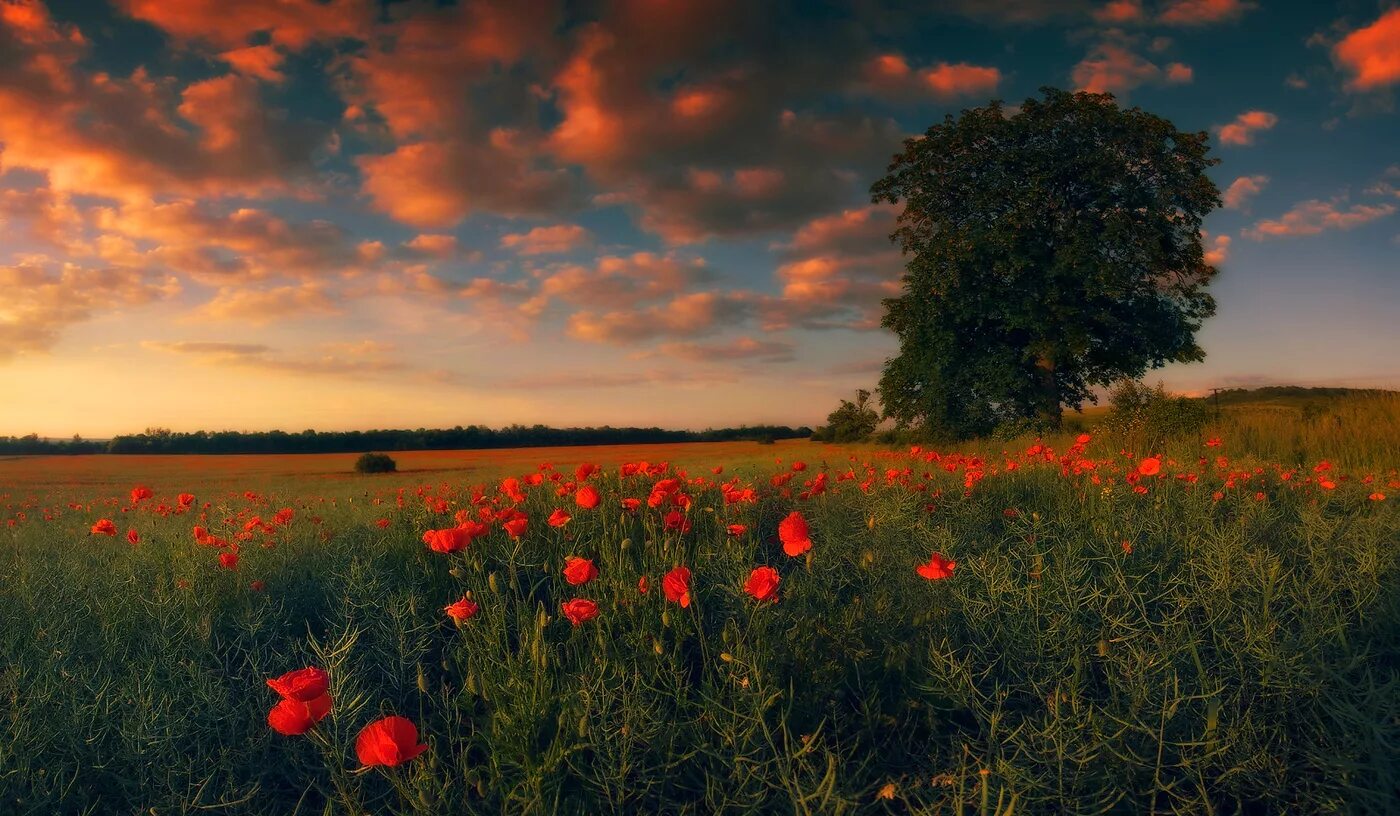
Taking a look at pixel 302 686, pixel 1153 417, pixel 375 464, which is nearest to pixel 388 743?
pixel 302 686

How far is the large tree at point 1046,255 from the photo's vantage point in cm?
2136

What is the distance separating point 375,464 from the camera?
20797mm

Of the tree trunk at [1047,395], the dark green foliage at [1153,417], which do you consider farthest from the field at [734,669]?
the tree trunk at [1047,395]

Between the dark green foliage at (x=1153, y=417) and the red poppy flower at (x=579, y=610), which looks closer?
the red poppy flower at (x=579, y=610)

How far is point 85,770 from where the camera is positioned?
2.99m

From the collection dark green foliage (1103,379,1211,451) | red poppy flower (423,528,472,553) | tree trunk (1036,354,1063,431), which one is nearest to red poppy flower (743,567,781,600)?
red poppy flower (423,528,472,553)

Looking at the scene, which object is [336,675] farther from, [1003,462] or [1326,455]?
[1326,455]

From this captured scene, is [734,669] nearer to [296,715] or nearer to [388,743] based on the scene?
[388,743]

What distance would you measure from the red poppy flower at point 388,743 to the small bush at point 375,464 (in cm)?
2021

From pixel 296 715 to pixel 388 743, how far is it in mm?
300

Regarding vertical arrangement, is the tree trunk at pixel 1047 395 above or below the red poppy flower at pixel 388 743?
above

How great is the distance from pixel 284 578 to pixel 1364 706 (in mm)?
5303

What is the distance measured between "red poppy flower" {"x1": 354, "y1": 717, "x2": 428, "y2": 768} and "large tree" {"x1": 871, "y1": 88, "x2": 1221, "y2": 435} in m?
21.5

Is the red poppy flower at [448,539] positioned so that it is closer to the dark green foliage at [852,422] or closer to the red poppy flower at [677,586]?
the red poppy flower at [677,586]
